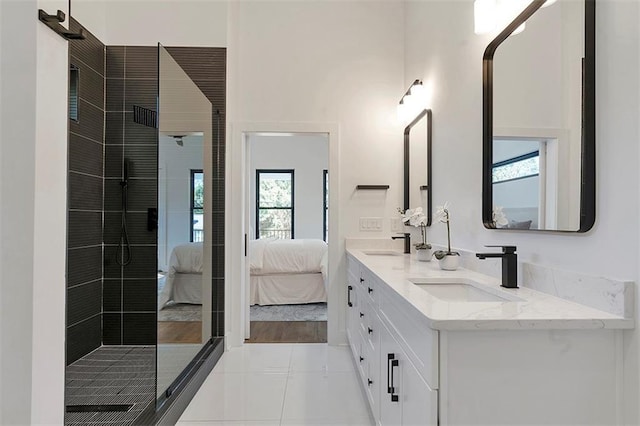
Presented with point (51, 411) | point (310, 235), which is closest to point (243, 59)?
point (51, 411)

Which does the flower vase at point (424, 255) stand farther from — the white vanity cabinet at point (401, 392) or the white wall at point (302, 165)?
the white wall at point (302, 165)

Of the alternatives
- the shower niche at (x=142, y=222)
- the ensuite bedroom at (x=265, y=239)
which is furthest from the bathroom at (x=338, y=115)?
the ensuite bedroom at (x=265, y=239)

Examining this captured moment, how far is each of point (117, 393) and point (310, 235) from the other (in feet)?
18.4

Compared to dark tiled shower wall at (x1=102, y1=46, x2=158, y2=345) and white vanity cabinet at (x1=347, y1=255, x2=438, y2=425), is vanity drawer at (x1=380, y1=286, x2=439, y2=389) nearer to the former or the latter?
white vanity cabinet at (x1=347, y1=255, x2=438, y2=425)

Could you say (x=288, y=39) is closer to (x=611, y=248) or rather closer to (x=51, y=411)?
(x=611, y=248)

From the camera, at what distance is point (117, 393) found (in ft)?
7.23

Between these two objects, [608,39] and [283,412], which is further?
[283,412]

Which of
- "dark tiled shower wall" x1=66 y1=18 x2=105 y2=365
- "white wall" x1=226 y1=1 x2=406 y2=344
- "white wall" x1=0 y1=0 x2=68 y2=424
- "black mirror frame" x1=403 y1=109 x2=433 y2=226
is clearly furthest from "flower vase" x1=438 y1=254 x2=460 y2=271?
"dark tiled shower wall" x1=66 y1=18 x2=105 y2=365

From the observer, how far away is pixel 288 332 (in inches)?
136

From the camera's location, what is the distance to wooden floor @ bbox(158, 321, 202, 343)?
217 cm

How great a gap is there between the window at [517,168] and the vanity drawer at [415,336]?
0.74 metres

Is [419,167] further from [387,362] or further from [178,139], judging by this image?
[178,139]

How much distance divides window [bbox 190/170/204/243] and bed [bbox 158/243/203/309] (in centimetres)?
8

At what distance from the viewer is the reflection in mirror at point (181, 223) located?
2215mm
